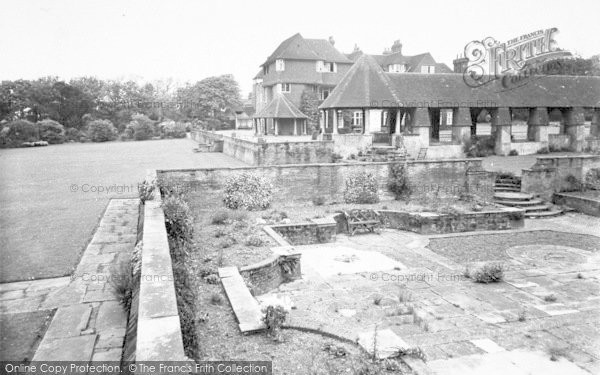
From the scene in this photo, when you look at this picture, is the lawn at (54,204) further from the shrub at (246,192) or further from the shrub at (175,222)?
the shrub at (246,192)

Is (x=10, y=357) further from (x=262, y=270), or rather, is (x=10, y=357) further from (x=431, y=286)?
(x=431, y=286)

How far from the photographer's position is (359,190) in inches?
697

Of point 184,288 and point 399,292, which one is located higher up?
point 184,288

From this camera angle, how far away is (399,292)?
922 cm

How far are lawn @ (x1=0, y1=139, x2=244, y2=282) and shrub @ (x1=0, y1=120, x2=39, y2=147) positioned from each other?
14.3m

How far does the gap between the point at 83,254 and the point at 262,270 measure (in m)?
4.04

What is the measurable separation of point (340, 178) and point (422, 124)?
1220cm

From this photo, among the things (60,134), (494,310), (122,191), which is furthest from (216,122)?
(494,310)

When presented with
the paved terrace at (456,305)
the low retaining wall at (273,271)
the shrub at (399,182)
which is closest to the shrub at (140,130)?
the shrub at (399,182)

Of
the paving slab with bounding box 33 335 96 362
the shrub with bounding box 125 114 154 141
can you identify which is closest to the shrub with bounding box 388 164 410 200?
the paving slab with bounding box 33 335 96 362

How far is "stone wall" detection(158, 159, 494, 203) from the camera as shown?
1622 centimetres

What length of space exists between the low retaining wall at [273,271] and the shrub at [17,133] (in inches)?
1643

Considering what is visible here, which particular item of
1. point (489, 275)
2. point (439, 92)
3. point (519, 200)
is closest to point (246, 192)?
point (489, 275)

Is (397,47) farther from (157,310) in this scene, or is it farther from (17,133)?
(157,310)
